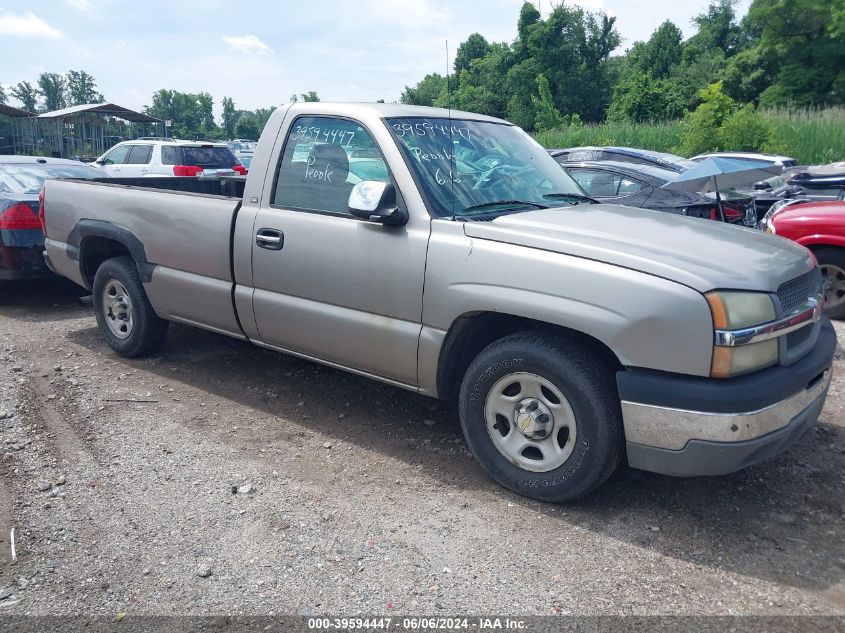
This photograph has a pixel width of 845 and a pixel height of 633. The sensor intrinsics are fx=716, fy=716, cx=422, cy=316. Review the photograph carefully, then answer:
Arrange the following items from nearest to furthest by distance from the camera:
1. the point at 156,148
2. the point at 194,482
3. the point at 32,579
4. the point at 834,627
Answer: the point at 834,627, the point at 32,579, the point at 194,482, the point at 156,148

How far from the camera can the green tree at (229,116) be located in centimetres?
11450

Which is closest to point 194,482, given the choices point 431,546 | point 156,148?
point 431,546

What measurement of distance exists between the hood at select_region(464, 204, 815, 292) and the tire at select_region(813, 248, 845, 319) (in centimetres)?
348

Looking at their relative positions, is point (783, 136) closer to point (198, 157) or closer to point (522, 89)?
point (198, 157)

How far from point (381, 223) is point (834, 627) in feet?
8.84

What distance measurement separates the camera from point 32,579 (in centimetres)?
300

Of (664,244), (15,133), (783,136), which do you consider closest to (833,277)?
(664,244)

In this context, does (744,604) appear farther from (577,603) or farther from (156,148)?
(156,148)

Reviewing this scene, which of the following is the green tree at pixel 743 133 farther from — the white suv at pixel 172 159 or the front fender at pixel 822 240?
the front fender at pixel 822 240

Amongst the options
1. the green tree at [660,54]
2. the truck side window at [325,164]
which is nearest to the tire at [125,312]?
the truck side window at [325,164]

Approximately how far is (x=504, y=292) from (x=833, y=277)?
5.05 metres

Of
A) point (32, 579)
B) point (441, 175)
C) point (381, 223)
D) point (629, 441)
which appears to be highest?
point (441, 175)

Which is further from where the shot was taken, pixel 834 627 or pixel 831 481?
pixel 831 481

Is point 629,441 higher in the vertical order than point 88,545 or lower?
higher
